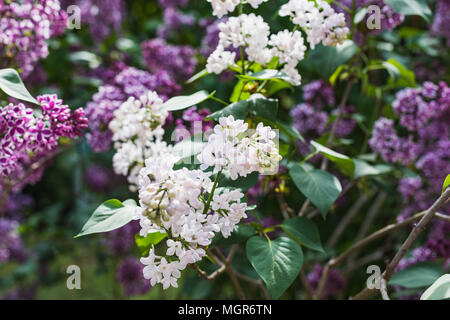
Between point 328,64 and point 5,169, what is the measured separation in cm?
63

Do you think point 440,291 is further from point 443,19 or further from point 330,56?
point 443,19

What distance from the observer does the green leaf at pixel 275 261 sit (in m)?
0.64

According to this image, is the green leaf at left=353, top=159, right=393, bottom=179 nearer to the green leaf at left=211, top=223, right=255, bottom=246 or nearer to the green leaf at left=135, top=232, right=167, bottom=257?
the green leaf at left=211, top=223, right=255, bottom=246

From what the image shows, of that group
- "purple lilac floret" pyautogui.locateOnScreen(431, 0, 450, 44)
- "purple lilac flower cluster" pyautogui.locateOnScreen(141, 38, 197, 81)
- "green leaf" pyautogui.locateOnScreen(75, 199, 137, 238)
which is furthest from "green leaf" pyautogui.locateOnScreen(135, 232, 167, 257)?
"purple lilac floret" pyautogui.locateOnScreen(431, 0, 450, 44)

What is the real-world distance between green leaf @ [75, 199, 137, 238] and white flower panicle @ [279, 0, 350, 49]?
411 mm

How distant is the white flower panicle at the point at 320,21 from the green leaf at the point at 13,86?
44cm

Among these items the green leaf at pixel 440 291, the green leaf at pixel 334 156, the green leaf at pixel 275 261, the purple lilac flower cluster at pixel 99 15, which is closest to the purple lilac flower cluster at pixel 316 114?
the green leaf at pixel 334 156

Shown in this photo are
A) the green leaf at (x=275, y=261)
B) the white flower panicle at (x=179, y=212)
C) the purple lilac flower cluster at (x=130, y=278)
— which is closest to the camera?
the white flower panicle at (x=179, y=212)

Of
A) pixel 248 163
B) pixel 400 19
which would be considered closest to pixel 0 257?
pixel 248 163

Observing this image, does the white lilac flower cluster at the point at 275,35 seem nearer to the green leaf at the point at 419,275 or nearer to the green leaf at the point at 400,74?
the green leaf at the point at 400,74

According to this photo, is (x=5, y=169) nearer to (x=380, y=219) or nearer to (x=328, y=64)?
(x=328, y=64)

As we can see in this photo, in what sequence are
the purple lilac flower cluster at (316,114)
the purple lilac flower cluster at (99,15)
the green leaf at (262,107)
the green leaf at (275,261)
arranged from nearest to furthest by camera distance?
the green leaf at (275,261)
the green leaf at (262,107)
the purple lilac flower cluster at (316,114)
the purple lilac flower cluster at (99,15)

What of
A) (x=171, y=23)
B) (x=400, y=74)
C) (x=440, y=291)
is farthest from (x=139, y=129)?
(x=171, y=23)
